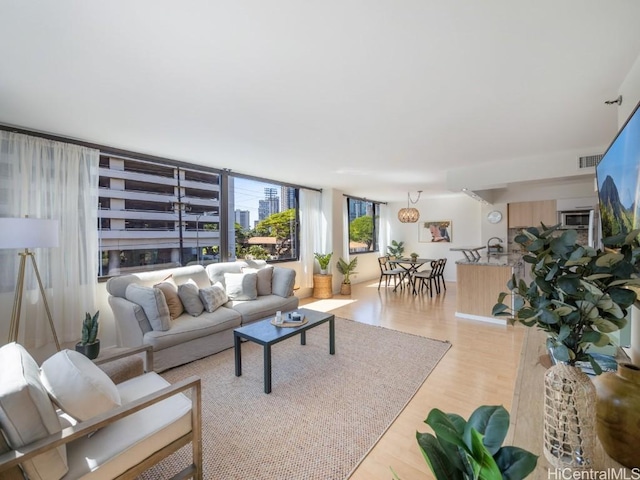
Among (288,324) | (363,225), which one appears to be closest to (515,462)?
(288,324)

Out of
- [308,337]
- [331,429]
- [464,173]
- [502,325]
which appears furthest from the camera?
[464,173]

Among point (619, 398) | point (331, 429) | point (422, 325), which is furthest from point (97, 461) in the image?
point (422, 325)

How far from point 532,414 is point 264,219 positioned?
496cm

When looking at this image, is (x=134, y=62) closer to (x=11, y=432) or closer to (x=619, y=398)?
(x=11, y=432)

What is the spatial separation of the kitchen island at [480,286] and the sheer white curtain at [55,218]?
5123 millimetres

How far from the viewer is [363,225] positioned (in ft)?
28.3

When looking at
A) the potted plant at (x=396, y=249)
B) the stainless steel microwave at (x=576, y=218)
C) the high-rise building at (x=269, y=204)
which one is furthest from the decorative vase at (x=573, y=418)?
the potted plant at (x=396, y=249)

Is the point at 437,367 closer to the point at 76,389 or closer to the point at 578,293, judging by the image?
the point at 578,293

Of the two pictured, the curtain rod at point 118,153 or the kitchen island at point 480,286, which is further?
the kitchen island at point 480,286

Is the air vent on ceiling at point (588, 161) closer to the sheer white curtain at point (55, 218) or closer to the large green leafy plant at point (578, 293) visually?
the large green leafy plant at point (578, 293)

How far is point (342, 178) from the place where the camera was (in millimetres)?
5383

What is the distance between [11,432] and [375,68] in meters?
2.51

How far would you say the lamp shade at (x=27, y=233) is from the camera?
224 centimetres

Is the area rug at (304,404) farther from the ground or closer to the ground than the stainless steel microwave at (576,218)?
closer to the ground
